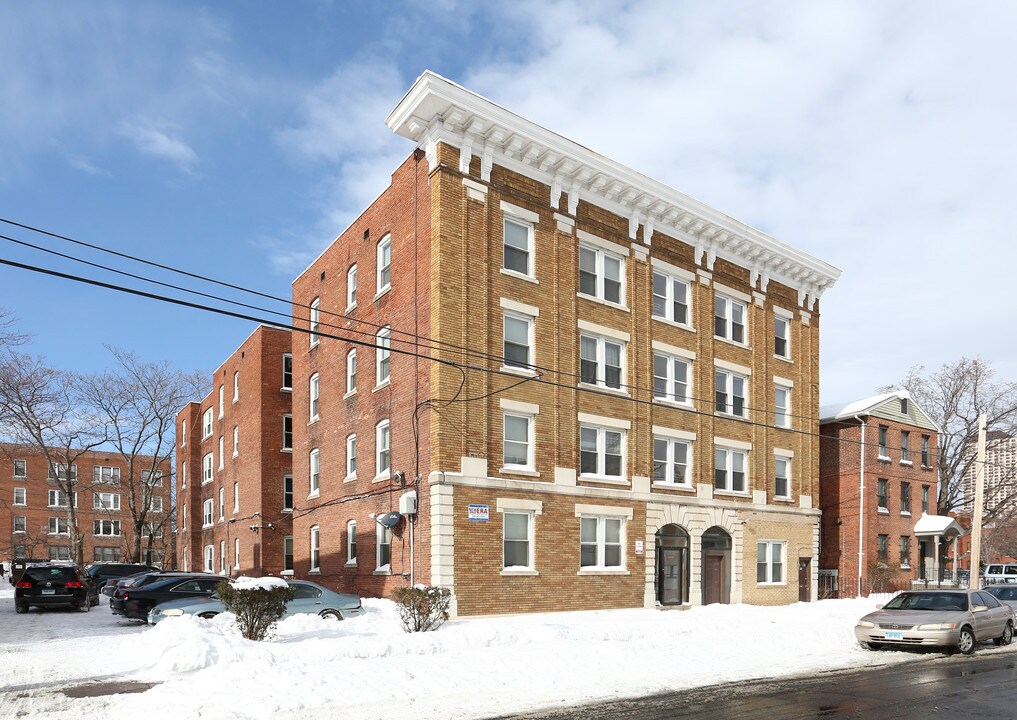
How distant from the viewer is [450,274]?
81.3 ft

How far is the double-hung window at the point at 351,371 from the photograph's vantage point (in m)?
30.5

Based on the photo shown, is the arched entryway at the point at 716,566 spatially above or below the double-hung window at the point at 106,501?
above

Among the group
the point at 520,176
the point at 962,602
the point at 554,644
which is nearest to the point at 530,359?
the point at 520,176

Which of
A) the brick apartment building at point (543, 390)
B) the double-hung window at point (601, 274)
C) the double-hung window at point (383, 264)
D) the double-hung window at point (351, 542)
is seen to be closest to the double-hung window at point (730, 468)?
the brick apartment building at point (543, 390)

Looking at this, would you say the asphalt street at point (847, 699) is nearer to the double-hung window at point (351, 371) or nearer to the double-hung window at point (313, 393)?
the double-hung window at point (351, 371)

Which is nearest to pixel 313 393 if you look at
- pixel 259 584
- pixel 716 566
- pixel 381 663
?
pixel 716 566

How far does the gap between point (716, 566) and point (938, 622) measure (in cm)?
1409

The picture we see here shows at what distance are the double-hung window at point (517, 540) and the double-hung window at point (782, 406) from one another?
14.2m

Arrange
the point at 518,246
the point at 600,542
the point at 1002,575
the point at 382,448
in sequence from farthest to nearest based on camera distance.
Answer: the point at 1002,575 → the point at 382,448 → the point at 600,542 → the point at 518,246

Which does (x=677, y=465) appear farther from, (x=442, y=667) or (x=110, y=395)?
(x=110, y=395)

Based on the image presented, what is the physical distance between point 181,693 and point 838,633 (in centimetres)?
1596

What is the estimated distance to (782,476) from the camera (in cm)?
3556

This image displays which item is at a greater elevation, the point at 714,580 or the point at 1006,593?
the point at 1006,593

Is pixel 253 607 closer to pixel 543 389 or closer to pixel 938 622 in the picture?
pixel 543 389
